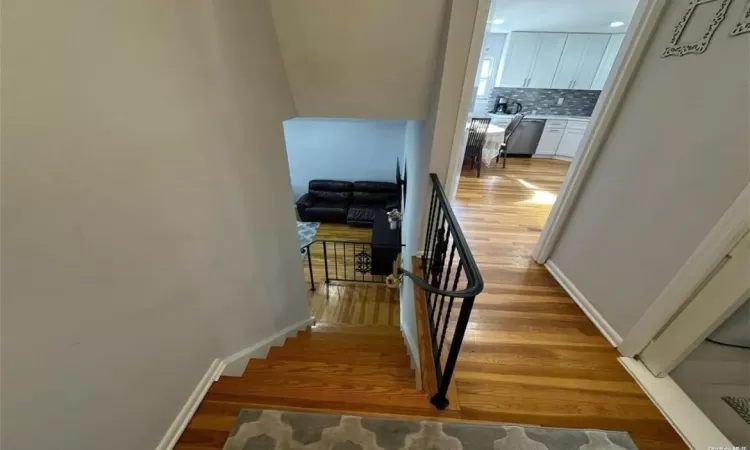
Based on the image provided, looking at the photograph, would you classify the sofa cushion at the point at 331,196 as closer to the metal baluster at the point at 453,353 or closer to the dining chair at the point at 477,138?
the dining chair at the point at 477,138

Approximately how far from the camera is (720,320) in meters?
1.16

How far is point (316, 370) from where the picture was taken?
5.26ft

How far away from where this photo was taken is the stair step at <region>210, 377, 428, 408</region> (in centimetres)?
127

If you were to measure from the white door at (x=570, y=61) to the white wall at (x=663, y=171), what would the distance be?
16.6 ft

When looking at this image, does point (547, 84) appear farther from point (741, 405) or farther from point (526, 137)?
point (741, 405)

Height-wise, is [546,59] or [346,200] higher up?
[546,59]

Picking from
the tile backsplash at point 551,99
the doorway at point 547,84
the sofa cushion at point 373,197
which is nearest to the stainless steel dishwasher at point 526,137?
the doorway at point 547,84

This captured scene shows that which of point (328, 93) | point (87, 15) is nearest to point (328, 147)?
point (328, 93)

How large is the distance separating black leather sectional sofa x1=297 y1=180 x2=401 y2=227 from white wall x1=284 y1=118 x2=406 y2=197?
0.29 meters

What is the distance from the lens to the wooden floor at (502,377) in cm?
121

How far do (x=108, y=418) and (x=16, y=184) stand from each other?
0.73 meters

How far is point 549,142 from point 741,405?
5.36 m

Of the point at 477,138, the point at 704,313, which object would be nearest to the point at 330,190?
the point at 477,138

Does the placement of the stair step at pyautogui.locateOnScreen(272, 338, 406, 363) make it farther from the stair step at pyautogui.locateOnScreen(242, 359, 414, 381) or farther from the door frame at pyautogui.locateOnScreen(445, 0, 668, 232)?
the door frame at pyautogui.locateOnScreen(445, 0, 668, 232)
